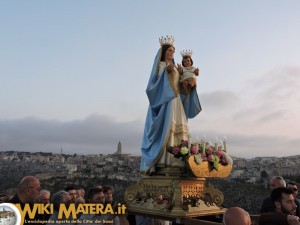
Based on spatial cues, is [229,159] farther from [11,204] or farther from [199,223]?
[11,204]

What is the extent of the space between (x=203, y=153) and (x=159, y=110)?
1.44m

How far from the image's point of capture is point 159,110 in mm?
7363

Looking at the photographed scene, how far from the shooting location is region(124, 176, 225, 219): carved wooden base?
604 centimetres

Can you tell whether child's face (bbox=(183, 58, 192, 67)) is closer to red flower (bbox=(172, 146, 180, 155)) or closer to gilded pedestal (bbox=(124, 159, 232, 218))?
red flower (bbox=(172, 146, 180, 155))

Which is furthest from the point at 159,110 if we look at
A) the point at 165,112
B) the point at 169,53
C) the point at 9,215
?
the point at 9,215

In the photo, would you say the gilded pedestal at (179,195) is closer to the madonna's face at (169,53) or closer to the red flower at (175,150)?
the red flower at (175,150)

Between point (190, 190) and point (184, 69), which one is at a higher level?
point (184, 69)

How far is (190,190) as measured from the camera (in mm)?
6477

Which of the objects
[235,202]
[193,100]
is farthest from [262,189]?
[193,100]

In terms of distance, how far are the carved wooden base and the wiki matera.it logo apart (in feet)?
8.52

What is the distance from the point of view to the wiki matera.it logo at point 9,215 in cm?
433

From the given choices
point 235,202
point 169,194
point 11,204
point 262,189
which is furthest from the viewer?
point 262,189

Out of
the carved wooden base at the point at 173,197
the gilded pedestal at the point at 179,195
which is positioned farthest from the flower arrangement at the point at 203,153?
the carved wooden base at the point at 173,197

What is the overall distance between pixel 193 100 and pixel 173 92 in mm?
783
